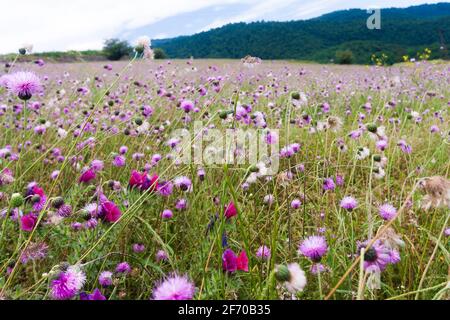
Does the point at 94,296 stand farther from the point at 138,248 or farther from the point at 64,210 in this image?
the point at 138,248

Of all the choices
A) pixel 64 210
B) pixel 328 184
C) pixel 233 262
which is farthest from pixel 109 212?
pixel 328 184

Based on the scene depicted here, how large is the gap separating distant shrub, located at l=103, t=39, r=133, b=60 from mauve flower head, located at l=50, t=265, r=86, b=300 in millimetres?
17657

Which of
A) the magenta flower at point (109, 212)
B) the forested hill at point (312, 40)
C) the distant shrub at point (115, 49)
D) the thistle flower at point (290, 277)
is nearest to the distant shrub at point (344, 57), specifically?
the forested hill at point (312, 40)

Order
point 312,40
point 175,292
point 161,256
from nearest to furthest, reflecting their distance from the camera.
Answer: point 175,292, point 161,256, point 312,40

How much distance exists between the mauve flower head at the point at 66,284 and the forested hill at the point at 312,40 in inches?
464

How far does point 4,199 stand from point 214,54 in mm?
13228

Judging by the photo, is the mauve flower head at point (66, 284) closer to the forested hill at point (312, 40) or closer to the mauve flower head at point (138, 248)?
the mauve flower head at point (138, 248)

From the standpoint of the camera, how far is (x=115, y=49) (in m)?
17.4

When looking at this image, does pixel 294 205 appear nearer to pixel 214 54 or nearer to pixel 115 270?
pixel 115 270

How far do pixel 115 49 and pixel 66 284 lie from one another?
17.9 m

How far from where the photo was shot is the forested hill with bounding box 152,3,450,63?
1473 centimetres

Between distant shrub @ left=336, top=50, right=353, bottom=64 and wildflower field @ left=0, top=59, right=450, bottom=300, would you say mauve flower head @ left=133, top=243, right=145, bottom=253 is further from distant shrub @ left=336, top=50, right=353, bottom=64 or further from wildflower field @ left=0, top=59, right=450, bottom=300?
distant shrub @ left=336, top=50, right=353, bottom=64

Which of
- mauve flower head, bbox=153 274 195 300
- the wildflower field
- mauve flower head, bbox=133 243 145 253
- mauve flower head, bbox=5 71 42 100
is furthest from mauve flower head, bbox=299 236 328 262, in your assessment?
mauve flower head, bbox=5 71 42 100

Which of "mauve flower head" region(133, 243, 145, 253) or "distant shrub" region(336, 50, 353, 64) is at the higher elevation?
"distant shrub" region(336, 50, 353, 64)
